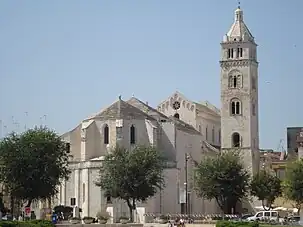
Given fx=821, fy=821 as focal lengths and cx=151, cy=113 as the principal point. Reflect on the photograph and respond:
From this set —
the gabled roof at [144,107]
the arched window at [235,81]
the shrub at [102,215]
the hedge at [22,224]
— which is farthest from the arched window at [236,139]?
the hedge at [22,224]

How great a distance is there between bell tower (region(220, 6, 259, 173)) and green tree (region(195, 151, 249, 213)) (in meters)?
18.1

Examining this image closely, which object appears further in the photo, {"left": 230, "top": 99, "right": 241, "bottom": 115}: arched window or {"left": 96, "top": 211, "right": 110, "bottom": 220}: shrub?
{"left": 230, "top": 99, "right": 241, "bottom": 115}: arched window

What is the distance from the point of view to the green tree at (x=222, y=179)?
97688 mm

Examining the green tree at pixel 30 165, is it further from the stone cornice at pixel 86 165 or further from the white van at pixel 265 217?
the white van at pixel 265 217

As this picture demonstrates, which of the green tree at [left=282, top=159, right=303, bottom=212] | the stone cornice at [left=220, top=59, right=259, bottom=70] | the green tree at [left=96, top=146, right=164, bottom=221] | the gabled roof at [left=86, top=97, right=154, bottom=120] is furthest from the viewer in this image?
the stone cornice at [left=220, top=59, right=259, bottom=70]

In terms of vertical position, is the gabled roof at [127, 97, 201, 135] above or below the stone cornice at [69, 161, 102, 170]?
above

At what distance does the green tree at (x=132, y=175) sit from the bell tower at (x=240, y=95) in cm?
2761

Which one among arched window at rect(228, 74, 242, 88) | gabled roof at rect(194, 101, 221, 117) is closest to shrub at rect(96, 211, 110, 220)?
arched window at rect(228, 74, 242, 88)

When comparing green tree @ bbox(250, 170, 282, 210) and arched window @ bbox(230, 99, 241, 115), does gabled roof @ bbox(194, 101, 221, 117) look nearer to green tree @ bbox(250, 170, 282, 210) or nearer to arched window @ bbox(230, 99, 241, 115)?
arched window @ bbox(230, 99, 241, 115)

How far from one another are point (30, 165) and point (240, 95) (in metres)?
43.6

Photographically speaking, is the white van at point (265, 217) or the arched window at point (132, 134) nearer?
the white van at point (265, 217)

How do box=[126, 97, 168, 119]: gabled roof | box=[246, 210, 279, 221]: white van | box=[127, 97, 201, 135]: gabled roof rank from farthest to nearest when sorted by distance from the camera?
box=[126, 97, 168, 119]: gabled roof
box=[127, 97, 201, 135]: gabled roof
box=[246, 210, 279, 221]: white van

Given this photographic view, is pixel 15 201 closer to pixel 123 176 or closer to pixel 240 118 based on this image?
pixel 123 176

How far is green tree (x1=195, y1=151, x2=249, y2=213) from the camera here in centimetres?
9769
